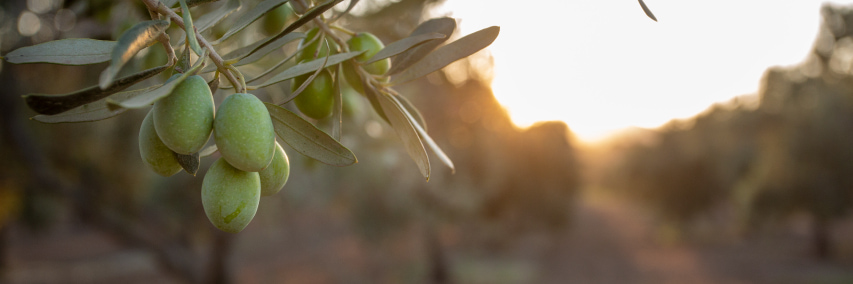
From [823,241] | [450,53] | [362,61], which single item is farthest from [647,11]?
[823,241]

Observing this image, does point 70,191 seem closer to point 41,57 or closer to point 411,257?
point 41,57

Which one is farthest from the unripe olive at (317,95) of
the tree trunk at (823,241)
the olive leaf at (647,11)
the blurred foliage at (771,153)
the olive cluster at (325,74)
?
the tree trunk at (823,241)

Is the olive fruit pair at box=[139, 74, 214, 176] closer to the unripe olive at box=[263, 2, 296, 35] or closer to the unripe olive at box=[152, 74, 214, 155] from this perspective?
the unripe olive at box=[152, 74, 214, 155]

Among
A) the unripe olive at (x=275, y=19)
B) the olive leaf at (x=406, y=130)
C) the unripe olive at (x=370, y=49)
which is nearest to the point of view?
the olive leaf at (x=406, y=130)

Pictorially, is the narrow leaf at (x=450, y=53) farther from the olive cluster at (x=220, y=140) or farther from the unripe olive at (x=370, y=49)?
the olive cluster at (x=220, y=140)

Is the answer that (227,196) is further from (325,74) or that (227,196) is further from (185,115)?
(325,74)

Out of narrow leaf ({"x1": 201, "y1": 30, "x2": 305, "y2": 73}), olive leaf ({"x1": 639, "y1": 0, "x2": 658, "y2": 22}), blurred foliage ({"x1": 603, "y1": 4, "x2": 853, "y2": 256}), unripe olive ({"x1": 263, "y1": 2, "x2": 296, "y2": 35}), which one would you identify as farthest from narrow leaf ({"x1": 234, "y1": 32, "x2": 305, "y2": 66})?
blurred foliage ({"x1": 603, "y1": 4, "x2": 853, "y2": 256})
